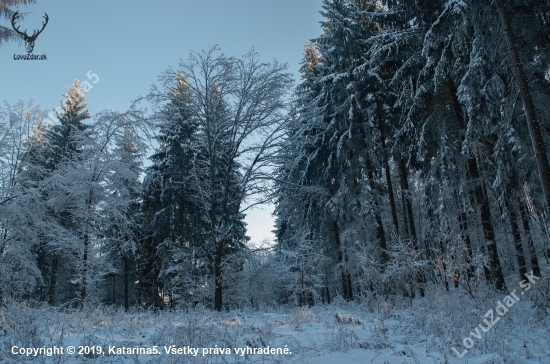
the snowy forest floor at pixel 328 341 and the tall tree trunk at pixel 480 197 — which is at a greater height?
the tall tree trunk at pixel 480 197

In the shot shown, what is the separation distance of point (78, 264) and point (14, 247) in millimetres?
3745

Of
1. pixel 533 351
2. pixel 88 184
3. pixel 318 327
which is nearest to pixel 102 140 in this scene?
pixel 88 184

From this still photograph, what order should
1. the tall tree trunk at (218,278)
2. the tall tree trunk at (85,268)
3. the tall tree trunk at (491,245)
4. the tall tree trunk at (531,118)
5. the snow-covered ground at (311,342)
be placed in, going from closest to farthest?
the snow-covered ground at (311,342)
the tall tree trunk at (531,118)
the tall tree trunk at (491,245)
the tall tree trunk at (218,278)
the tall tree trunk at (85,268)

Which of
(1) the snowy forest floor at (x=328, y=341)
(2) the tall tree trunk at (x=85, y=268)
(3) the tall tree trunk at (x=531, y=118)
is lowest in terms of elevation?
(1) the snowy forest floor at (x=328, y=341)

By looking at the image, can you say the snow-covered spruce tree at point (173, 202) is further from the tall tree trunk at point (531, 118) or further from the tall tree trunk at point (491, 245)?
the tall tree trunk at point (531, 118)

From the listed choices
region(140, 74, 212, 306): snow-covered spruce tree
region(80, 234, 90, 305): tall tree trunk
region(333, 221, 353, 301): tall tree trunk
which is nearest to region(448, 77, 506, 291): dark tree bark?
region(333, 221, 353, 301): tall tree trunk

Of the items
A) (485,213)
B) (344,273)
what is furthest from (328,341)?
(344,273)

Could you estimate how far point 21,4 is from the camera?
1051cm

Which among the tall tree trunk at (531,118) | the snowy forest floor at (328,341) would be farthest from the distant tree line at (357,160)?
→ the snowy forest floor at (328,341)

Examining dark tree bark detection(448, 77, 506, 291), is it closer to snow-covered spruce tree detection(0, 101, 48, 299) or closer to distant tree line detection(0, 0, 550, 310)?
distant tree line detection(0, 0, 550, 310)

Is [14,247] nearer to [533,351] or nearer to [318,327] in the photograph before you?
[318,327]

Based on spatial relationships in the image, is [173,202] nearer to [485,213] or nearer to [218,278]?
[218,278]

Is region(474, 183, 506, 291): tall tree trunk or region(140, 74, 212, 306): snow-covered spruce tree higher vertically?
region(140, 74, 212, 306): snow-covered spruce tree

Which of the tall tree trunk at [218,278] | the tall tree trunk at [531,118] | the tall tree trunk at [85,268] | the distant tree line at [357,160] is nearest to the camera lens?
the tall tree trunk at [531,118]
